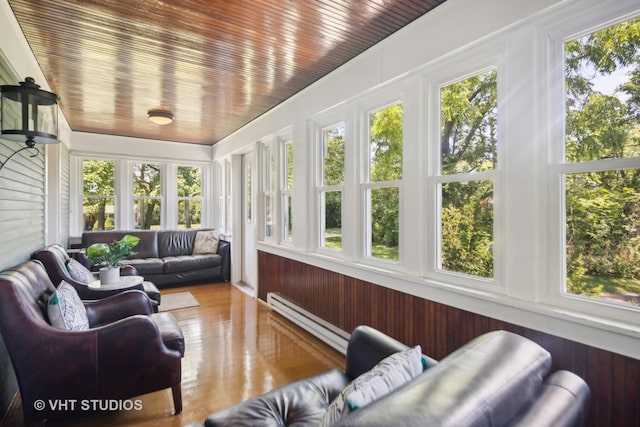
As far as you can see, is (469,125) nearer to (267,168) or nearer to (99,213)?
(267,168)

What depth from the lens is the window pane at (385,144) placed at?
2.57 metres

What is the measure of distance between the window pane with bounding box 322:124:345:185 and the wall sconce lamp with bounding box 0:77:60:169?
7.32ft

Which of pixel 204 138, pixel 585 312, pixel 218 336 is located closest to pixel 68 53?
pixel 218 336

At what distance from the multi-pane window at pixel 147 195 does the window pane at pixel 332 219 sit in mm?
4362

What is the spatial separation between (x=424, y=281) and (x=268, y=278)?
2643 mm

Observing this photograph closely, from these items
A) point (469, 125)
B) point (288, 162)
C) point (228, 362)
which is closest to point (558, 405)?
point (469, 125)

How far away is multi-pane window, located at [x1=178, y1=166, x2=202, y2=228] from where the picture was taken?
21.6 ft

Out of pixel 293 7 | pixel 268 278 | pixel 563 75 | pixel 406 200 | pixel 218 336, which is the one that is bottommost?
pixel 218 336

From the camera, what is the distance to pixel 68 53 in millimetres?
2779

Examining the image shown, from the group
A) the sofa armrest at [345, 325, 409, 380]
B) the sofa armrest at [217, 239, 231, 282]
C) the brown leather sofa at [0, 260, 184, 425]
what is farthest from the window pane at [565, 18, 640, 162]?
the sofa armrest at [217, 239, 231, 282]

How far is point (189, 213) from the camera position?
6.71m

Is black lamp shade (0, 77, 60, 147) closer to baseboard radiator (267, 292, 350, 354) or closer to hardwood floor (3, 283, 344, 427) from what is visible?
hardwood floor (3, 283, 344, 427)

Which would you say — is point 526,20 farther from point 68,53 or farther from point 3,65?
point 68,53

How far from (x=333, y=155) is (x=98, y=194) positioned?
4.86m
